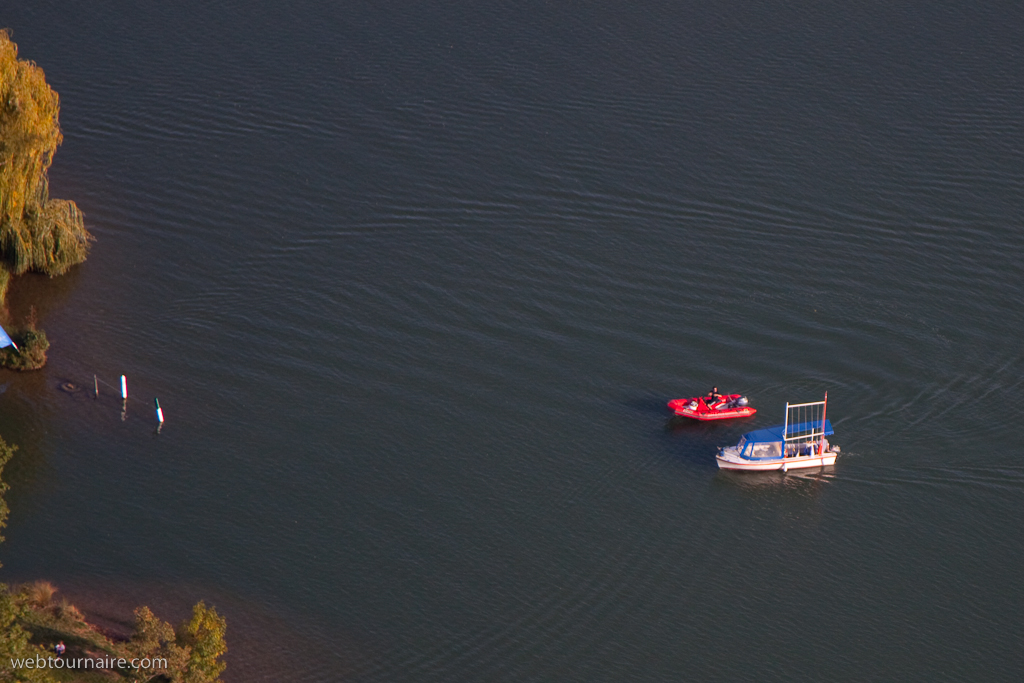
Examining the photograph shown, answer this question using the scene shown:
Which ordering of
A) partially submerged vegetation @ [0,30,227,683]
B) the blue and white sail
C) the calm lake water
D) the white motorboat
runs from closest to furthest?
1. partially submerged vegetation @ [0,30,227,683]
2. the calm lake water
3. the white motorboat
4. the blue and white sail

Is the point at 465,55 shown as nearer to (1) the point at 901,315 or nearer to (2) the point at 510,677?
(1) the point at 901,315

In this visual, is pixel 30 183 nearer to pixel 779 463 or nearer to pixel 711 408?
pixel 711 408

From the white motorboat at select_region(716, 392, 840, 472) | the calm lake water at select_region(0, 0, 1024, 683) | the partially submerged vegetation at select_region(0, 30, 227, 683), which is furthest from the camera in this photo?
the white motorboat at select_region(716, 392, 840, 472)

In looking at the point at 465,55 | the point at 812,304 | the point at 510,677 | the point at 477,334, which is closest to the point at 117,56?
the point at 465,55

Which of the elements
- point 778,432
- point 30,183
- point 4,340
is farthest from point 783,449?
point 30,183

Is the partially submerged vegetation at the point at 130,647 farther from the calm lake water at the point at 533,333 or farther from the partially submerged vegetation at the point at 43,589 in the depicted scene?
the calm lake water at the point at 533,333

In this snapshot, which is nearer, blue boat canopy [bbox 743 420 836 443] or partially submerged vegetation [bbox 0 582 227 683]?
partially submerged vegetation [bbox 0 582 227 683]

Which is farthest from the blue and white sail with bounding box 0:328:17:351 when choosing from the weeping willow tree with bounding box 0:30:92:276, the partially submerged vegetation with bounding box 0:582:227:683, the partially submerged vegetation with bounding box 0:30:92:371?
the partially submerged vegetation with bounding box 0:582:227:683

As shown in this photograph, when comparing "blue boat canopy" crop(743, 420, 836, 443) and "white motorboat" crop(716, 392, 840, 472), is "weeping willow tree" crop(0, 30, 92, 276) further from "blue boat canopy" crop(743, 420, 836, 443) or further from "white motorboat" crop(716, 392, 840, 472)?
"blue boat canopy" crop(743, 420, 836, 443)
